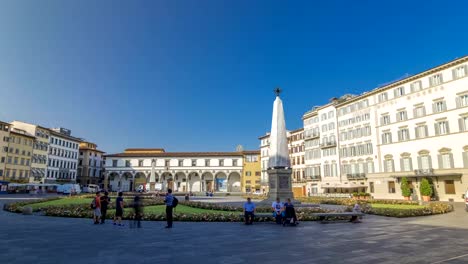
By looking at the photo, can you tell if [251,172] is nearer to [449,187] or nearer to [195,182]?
[195,182]

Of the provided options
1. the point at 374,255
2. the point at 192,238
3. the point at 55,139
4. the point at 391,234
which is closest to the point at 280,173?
the point at 391,234

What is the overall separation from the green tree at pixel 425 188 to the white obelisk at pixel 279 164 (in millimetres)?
24394

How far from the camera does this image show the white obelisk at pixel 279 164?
2439cm

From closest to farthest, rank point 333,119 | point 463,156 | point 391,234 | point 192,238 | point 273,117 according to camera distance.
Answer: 1. point 192,238
2. point 391,234
3. point 273,117
4. point 463,156
5. point 333,119

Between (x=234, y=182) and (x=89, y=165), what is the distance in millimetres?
44932

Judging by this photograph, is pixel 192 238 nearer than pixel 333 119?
Yes

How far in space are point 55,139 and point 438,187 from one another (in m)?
81.8

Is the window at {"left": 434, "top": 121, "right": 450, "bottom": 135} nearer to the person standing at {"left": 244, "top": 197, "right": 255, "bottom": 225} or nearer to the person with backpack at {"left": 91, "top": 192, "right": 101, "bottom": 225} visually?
the person standing at {"left": 244, "top": 197, "right": 255, "bottom": 225}

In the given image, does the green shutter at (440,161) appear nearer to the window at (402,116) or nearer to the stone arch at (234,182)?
the window at (402,116)

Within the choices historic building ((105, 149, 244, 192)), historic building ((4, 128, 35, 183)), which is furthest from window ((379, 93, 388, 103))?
historic building ((4, 128, 35, 183))

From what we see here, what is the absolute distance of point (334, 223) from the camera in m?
16.3

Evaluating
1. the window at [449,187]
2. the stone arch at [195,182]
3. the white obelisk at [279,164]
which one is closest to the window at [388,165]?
the window at [449,187]

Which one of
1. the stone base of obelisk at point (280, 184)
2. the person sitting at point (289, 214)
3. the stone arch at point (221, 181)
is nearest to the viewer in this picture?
the person sitting at point (289, 214)

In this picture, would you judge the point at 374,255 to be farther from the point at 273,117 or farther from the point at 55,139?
the point at 55,139
